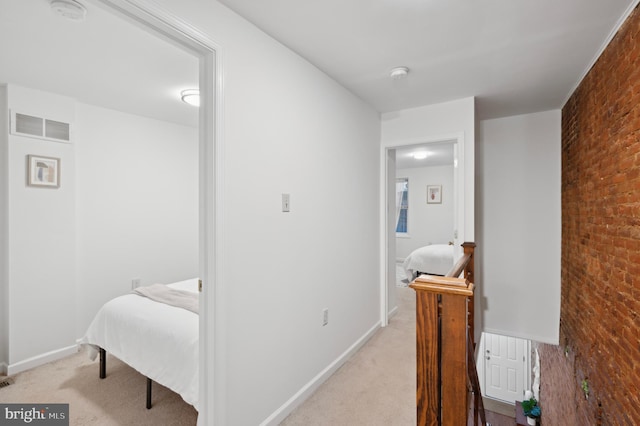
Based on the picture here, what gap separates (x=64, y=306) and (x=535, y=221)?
16.9ft

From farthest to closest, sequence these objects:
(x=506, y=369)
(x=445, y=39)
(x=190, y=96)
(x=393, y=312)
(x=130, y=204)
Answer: (x=506, y=369)
(x=393, y=312)
(x=130, y=204)
(x=190, y=96)
(x=445, y=39)

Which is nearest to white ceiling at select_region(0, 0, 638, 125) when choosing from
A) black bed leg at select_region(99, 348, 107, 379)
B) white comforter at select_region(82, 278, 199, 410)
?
white comforter at select_region(82, 278, 199, 410)

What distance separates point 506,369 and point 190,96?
700cm

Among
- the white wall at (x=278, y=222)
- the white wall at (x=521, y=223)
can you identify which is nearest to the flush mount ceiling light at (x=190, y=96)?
the white wall at (x=278, y=222)

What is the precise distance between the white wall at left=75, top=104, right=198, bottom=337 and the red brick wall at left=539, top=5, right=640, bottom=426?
14.0ft

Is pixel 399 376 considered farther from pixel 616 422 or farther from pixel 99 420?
Result: pixel 99 420

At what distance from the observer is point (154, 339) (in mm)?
2088

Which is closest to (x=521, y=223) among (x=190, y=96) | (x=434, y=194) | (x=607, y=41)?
(x=607, y=41)

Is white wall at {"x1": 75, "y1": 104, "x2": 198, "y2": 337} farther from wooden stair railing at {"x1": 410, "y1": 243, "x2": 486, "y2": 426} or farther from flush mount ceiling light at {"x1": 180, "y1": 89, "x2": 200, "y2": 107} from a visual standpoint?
wooden stair railing at {"x1": 410, "y1": 243, "x2": 486, "y2": 426}

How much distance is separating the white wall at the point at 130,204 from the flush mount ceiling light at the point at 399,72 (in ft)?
9.61

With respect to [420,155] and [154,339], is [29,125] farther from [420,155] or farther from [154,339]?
[420,155]

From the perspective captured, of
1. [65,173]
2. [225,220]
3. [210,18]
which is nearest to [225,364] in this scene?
[225,220]

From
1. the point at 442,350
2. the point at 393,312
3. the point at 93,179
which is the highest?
the point at 93,179

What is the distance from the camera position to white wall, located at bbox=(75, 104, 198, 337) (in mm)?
3217
